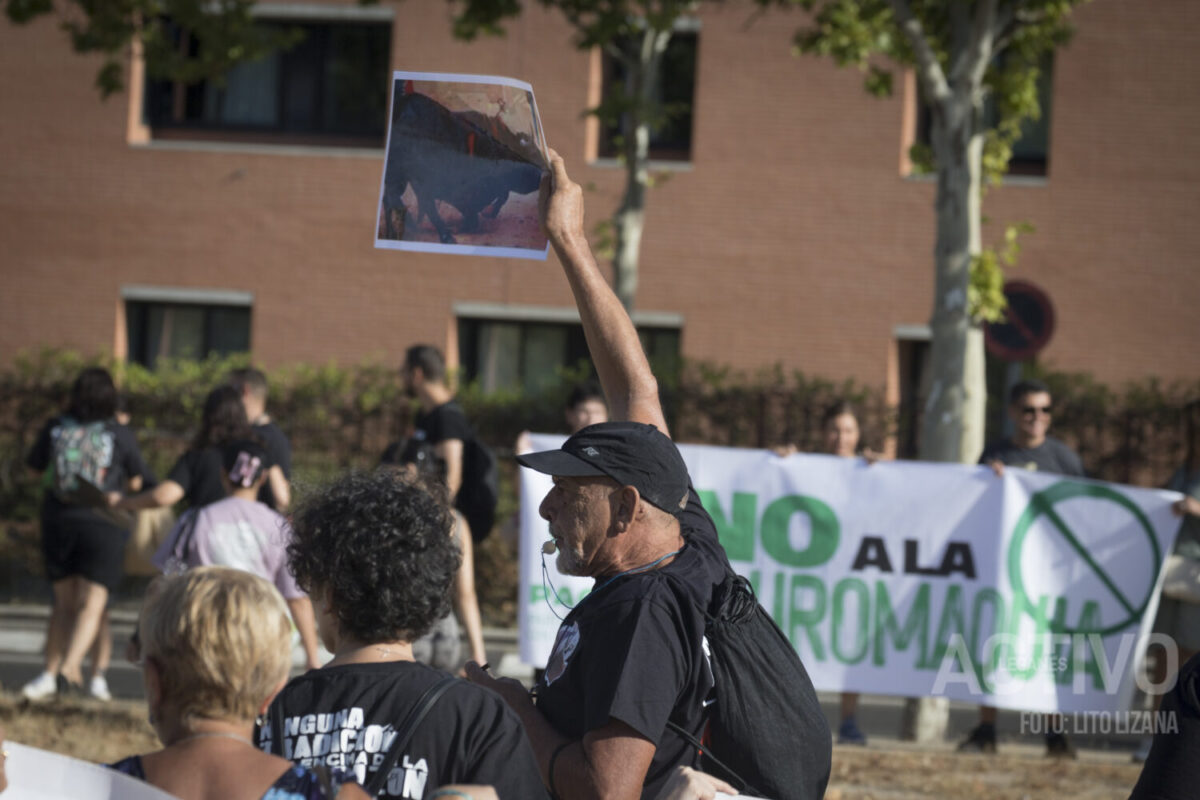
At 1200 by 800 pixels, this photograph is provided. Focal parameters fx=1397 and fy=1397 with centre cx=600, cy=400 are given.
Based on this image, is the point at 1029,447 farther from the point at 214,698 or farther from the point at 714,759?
the point at 214,698

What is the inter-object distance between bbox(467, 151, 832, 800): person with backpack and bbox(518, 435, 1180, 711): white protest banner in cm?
425

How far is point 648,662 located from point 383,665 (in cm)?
48

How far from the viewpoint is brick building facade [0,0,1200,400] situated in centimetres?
1698

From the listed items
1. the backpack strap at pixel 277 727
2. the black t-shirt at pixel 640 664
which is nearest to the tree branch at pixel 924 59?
the black t-shirt at pixel 640 664

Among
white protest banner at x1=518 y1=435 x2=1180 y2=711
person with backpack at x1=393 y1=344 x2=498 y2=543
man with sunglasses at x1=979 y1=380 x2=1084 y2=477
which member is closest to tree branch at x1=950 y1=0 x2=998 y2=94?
man with sunglasses at x1=979 y1=380 x2=1084 y2=477

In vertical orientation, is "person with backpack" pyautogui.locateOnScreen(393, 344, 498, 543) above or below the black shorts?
above

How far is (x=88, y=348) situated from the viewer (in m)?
18.5

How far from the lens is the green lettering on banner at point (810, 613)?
731 centimetres

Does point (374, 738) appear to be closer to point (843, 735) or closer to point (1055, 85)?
point (843, 735)

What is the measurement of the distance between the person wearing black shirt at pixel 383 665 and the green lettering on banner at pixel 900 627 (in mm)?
4978

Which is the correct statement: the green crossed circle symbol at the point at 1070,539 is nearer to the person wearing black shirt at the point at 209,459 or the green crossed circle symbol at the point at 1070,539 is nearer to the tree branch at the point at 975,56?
the tree branch at the point at 975,56

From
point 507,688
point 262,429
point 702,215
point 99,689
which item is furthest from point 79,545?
point 702,215

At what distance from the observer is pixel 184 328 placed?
18859 mm

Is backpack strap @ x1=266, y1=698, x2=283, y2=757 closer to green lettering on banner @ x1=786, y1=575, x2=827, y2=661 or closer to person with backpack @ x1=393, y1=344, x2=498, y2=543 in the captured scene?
person with backpack @ x1=393, y1=344, x2=498, y2=543
